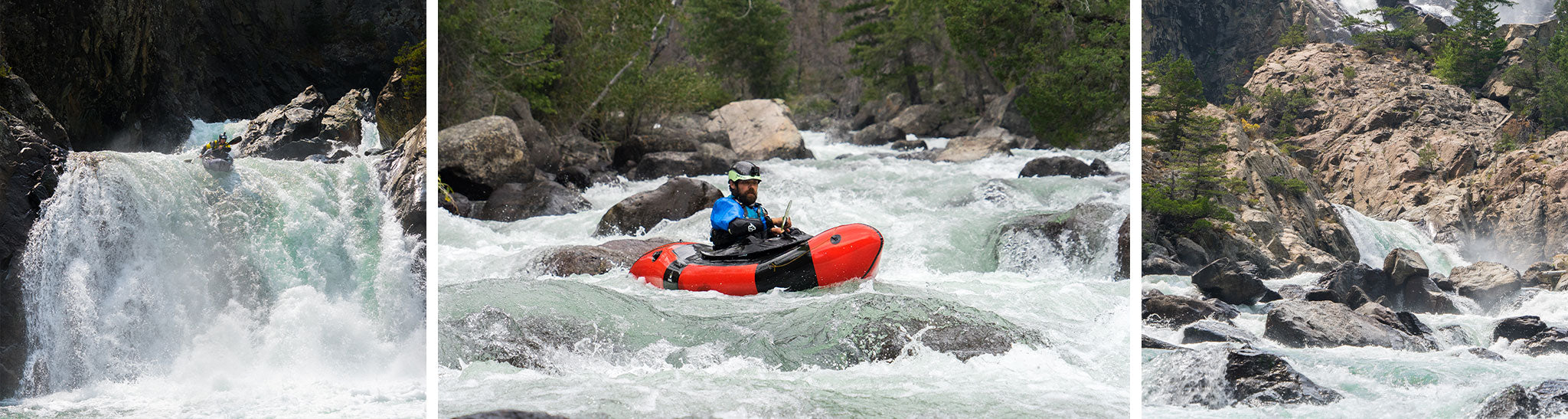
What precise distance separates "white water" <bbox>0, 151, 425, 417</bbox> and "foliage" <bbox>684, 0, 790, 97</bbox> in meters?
15.6

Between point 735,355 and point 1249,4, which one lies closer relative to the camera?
point 735,355

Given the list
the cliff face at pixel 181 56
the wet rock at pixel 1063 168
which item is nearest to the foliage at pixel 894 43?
the wet rock at pixel 1063 168

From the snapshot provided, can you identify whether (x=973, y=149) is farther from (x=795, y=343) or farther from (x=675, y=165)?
(x=795, y=343)

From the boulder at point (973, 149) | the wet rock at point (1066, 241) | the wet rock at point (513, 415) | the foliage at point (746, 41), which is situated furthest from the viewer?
the foliage at point (746, 41)

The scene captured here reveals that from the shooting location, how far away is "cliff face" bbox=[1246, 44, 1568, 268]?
10.0ft

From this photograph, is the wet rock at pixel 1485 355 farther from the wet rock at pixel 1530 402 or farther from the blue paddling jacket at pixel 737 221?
the blue paddling jacket at pixel 737 221

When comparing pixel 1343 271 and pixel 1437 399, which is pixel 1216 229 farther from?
pixel 1437 399

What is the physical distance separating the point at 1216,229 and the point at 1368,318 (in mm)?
517

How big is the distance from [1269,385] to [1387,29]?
1332 millimetres

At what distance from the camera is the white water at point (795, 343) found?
2531 millimetres

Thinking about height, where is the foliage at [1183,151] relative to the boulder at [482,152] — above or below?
above

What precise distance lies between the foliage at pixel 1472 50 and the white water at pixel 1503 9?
24mm

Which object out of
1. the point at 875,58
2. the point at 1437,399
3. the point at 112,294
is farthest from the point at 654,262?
the point at 875,58

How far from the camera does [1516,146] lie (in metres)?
3.12
